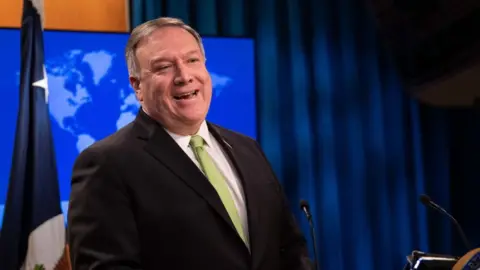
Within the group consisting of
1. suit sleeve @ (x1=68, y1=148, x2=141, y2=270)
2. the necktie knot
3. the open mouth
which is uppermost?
the open mouth

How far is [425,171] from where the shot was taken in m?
4.02

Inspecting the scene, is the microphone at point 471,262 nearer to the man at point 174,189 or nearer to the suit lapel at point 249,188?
the man at point 174,189

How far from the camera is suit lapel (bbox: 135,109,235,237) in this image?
3.46ft

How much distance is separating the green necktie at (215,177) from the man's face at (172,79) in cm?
4

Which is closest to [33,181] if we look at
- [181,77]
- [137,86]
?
[137,86]

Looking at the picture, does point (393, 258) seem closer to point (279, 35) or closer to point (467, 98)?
point (467, 98)

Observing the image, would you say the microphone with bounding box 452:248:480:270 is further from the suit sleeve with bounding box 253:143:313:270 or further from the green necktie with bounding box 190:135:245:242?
the green necktie with bounding box 190:135:245:242

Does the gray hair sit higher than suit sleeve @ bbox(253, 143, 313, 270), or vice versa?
the gray hair

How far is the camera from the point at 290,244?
1.23 metres

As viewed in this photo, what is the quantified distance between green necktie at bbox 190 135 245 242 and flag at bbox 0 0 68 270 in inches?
70.0

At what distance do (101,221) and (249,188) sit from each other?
0.31 metres

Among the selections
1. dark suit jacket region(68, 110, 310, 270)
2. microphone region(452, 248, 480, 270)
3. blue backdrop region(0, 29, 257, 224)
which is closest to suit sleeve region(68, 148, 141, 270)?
dark suit jacket region(68, 110, 310, 270)

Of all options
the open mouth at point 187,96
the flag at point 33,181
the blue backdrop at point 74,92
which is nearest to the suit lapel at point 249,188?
the open mouth at point 187,96

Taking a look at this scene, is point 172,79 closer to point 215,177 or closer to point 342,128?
point 215,177
